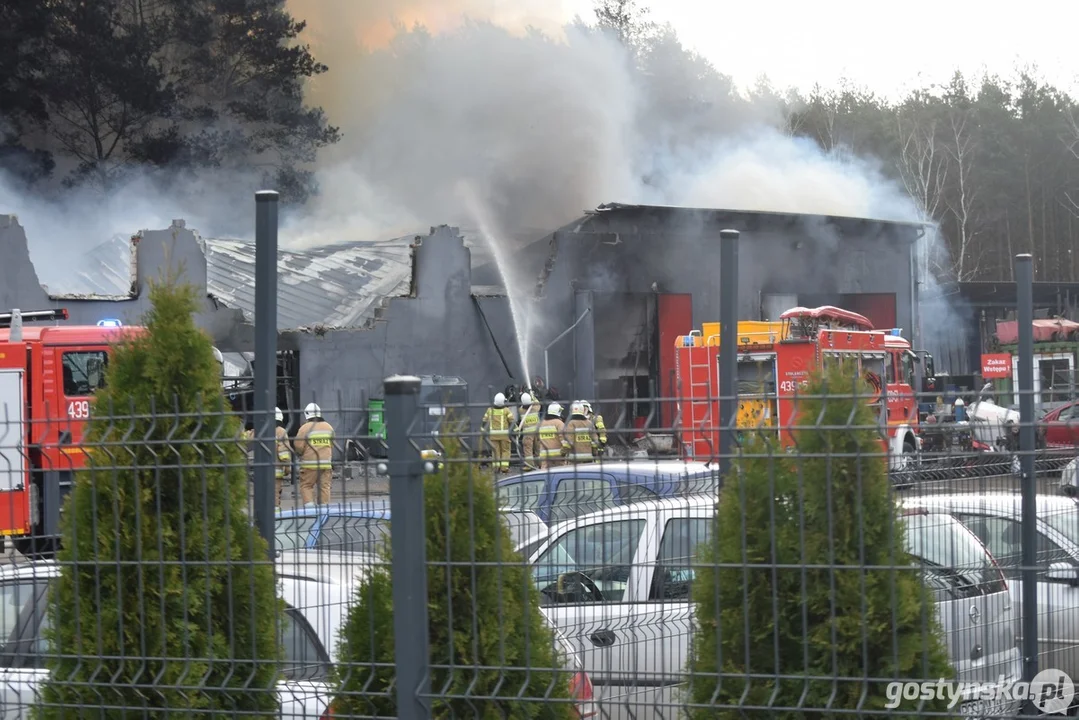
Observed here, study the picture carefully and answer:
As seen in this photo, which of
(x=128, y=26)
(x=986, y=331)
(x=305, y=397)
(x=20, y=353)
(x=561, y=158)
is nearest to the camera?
(x=20, y=353)

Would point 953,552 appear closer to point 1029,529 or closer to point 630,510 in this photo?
point 1029,529

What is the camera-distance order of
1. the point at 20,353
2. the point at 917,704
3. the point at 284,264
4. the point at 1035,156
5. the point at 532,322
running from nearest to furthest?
the point at 917,704 < the point at 20,353 < the point at 532,322 < the point at 284,264 < the point at 1035,156

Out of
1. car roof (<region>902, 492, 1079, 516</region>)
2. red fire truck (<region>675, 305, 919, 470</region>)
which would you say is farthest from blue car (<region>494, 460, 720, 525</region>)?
red fire truck (<region>675, 305, 919, 470</region>)

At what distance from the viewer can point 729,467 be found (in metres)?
3.09

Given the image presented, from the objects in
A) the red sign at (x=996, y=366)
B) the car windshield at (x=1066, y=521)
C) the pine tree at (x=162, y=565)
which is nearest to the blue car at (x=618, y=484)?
the pine tree at (x=162, y=565)

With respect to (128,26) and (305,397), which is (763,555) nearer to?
(305,397)

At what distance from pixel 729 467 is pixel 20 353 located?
33.0 feet

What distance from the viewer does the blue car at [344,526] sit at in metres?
3.55

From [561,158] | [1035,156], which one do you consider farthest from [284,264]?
[1035,156]

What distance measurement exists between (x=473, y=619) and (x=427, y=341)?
1951 centimetres

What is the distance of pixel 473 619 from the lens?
312cm

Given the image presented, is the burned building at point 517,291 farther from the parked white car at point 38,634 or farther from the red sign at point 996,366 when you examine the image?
the parked white car at point 38,634

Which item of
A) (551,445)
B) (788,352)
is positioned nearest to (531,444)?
(551,445)

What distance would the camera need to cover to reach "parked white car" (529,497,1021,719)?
3.33m
